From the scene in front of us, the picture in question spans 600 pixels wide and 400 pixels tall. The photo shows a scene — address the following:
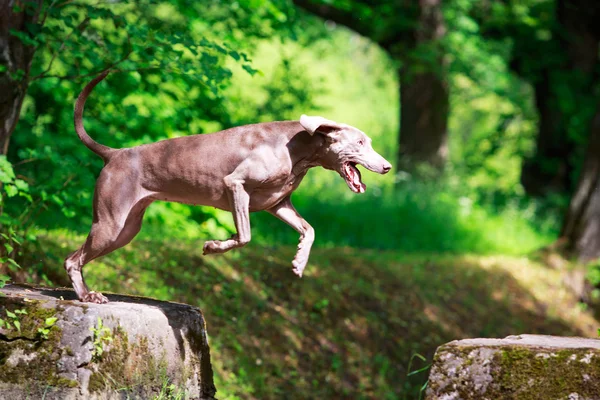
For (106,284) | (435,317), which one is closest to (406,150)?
(435,317)

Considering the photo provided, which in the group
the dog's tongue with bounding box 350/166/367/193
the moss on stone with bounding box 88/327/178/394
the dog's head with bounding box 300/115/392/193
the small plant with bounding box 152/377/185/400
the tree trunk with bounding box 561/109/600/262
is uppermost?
the dog's head with bounding box 300/115/392/193

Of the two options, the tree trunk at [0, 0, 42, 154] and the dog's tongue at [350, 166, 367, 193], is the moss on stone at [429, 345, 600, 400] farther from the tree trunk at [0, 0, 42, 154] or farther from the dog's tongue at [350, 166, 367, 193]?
the tree trunk at [0, 0, 42, 154]

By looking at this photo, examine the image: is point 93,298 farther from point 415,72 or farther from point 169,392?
point 415,72

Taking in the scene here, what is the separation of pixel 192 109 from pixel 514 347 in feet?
20.2

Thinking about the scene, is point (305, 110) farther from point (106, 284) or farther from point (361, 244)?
point (106, 284)

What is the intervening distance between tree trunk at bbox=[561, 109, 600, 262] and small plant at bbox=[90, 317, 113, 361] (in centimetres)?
1084

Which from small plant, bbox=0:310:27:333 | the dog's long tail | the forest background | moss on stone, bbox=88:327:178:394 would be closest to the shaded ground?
the forest background

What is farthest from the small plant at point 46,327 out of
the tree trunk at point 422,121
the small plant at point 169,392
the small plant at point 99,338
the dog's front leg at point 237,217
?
the tree trunk at point 422,121

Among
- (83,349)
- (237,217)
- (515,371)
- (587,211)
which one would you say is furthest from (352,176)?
(587,211)

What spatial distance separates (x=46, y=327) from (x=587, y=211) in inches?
441

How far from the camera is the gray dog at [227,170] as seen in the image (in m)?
5.12

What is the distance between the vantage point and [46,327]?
4891 mm

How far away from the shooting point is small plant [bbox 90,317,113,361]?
16.1 ft

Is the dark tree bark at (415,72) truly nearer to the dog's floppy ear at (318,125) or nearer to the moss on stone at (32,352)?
the dog's floppy ear at (318,125)
